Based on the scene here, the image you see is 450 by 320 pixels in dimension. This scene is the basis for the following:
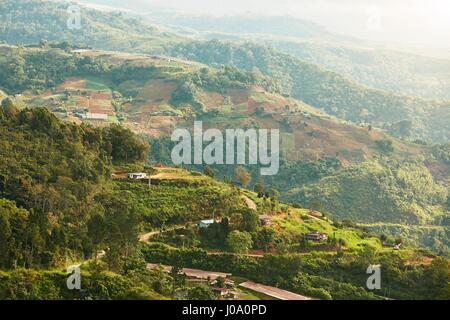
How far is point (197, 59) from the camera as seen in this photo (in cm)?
13475

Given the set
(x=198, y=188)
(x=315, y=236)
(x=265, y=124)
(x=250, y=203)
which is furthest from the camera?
(x=265, y=124)

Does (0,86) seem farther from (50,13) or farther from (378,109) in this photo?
(50,13)

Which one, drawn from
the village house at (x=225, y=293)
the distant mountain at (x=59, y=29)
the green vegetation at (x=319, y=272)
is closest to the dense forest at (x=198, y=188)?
the green vegetation at (x=319, y=272)

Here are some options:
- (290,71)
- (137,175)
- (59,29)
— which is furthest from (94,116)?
(59,29)

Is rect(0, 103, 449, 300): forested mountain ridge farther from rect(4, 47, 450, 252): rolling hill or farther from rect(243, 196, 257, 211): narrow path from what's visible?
rect(4, 47, 450, 252): rolling hill

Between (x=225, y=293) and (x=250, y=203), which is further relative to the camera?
(x=250, y=203)

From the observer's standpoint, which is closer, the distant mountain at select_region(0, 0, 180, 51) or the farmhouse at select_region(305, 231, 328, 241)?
the farmhouse at select_region(305, 231, 328, 241)

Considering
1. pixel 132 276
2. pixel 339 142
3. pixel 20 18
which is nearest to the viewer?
pixel 132 276

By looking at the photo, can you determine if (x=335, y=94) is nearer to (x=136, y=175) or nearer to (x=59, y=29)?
(x=59, y=29)

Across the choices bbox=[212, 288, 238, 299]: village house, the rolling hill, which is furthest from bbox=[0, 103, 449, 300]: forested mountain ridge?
the rolling hill

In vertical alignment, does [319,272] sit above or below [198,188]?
below

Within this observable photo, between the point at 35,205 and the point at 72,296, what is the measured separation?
7889 mm

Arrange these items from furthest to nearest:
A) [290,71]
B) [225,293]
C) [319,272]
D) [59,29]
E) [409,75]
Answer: [409,75], [59,29], [290,71], [319,272], [225,293]
